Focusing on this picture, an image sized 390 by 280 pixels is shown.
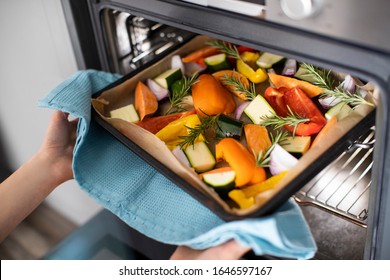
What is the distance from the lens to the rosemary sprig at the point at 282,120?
0.93 m

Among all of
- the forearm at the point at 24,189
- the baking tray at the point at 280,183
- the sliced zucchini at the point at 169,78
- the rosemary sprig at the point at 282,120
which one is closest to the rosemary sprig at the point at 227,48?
the sliced zucchini at the point at 169,78

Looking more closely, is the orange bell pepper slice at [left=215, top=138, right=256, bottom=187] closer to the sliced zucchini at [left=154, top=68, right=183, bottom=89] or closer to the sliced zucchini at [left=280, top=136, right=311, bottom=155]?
the sliced zucchini at [left=280, top=136, right=311, bottom=155]

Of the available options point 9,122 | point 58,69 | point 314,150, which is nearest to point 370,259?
point 314,150

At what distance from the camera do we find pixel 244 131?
963 mm

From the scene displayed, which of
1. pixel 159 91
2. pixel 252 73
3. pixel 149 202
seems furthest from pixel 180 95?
pixel 149 202

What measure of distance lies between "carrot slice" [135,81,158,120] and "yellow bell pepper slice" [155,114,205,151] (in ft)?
0.26

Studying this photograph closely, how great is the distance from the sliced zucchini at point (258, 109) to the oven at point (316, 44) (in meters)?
0.15

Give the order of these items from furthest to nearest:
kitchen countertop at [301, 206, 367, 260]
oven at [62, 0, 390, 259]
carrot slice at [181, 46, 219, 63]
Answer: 1. carrot slice at [181, 46, 219, 63]
2. kitchen countertop at [301, 206, 367, 260]
3. oven at [62, 0, 390, 259]

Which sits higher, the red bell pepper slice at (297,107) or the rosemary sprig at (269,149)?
the red bell pepper slice at (297,107)

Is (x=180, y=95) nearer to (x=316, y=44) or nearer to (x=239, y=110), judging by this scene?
(x=239, y=110)

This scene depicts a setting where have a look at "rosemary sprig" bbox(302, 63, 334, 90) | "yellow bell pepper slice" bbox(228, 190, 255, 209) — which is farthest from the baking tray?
"rosemary sprig" bbox(302, 63, 334, 90)

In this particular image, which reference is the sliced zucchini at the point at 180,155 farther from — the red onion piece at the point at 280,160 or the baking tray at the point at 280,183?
the red onion piece at the point at 280,160

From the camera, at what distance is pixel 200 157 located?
35.7 inches

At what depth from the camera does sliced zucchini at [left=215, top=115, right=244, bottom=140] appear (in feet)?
3.11
